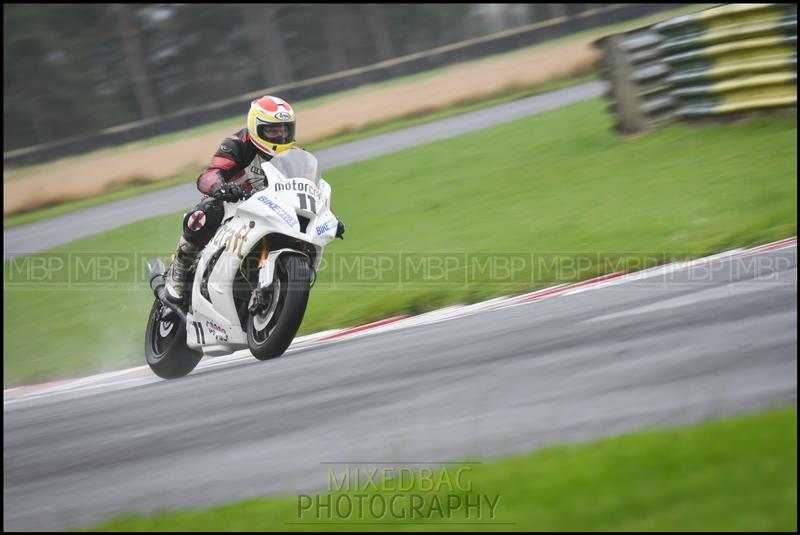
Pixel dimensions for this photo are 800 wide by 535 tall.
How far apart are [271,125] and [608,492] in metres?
4.46

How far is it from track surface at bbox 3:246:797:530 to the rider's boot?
0.64 metres

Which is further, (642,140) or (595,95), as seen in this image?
(595,95)

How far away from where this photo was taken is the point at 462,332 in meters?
7.13

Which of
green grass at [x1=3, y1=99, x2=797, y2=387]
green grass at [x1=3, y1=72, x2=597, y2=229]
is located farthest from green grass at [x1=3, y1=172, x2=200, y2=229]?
green grass at [x1=3, y1=99, x2=797, y2=387]

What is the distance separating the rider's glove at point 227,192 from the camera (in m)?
7.13

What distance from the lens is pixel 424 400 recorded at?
5312mm

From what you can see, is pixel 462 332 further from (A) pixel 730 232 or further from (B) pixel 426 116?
(B) pixel 426 116

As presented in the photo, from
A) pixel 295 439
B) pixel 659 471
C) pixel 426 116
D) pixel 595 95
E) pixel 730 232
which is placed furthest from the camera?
pixel 426 116

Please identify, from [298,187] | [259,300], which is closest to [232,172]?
[298,187]

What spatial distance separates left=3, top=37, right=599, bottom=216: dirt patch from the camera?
883 inches

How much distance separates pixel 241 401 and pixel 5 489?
1.41m

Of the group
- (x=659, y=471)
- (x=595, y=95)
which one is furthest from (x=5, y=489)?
(x=595, y=95)

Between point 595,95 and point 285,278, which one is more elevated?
point 595,95

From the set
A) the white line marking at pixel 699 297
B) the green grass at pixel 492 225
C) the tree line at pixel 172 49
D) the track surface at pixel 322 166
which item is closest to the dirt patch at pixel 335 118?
the track surface at pixel 322 166
